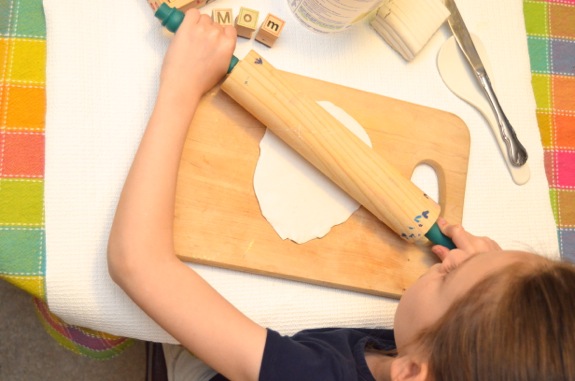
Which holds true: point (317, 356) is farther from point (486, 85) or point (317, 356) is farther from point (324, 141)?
point (486, 85)

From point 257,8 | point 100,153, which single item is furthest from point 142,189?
point 257,8

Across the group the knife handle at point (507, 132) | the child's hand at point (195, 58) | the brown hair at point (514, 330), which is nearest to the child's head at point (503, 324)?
the brown hair at point (514, 330)

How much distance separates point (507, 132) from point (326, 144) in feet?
0.99

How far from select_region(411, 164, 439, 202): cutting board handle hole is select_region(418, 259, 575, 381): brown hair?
0.21 meters

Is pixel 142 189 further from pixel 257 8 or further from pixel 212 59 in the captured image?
pixel 257 8

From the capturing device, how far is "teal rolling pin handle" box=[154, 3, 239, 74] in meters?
0.68

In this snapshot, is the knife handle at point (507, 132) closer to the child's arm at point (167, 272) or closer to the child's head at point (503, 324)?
the child's head at point (503, 324)

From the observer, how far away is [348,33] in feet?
2.59

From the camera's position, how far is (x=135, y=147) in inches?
27.0

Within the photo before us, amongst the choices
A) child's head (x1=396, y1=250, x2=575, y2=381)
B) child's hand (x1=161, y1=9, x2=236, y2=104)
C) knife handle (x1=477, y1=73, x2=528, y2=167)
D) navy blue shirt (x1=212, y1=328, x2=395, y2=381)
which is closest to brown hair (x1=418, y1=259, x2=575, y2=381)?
child's head (x1=396, y1=250, x2=575, y2=381)

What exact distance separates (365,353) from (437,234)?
0.18 metres

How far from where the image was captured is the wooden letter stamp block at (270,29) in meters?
0.72

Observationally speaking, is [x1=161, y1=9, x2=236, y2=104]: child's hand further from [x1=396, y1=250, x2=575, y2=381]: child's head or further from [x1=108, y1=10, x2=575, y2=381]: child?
[x1=396, y1=250, x2=575, y2=381]: child's head

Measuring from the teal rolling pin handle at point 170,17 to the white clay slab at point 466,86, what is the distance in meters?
0.32
